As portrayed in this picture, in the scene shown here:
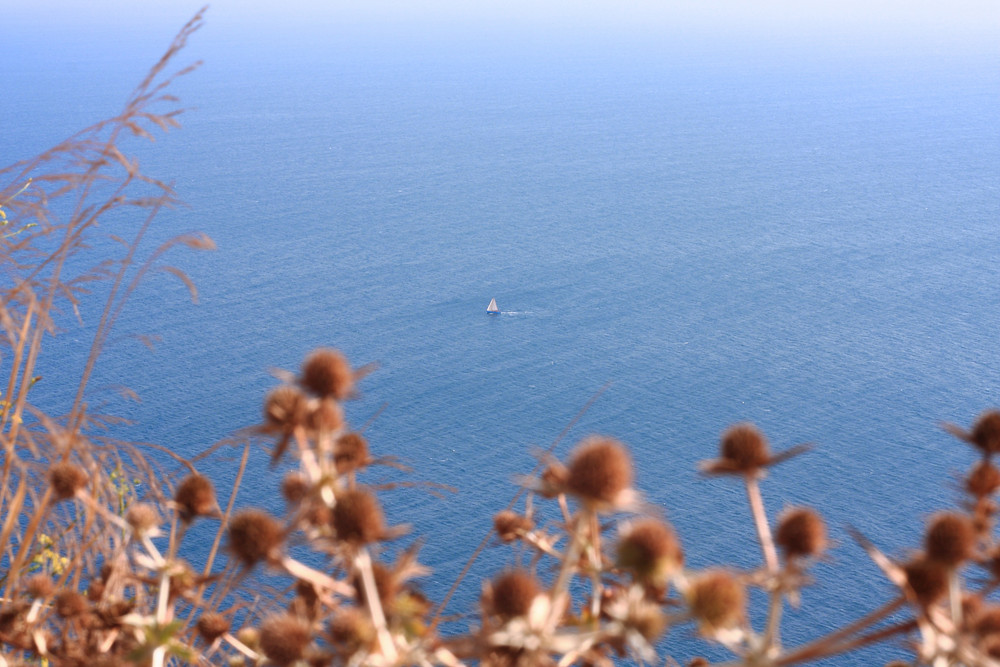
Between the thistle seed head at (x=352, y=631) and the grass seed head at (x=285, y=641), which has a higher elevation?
the thistle seed head at (x=352, y=631)

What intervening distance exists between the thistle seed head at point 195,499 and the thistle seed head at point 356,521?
0.44 m

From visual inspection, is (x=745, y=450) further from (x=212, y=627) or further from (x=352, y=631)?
(x=212, y=627)

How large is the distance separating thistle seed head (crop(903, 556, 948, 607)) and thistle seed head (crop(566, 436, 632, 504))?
470mm

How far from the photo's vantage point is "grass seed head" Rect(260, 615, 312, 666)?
1356mm

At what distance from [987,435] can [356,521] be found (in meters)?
1.11

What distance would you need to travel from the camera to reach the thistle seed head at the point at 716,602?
1.28m

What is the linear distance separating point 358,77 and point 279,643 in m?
142

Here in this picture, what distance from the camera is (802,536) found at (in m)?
1.52

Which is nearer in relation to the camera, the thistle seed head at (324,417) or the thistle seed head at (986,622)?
the thistle seed head at (986,622)

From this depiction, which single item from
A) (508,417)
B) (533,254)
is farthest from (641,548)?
(533,254)

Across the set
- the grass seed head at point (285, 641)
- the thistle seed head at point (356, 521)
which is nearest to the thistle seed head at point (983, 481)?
the thistle seed head at point (356, 521)

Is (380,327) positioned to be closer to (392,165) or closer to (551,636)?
(392,165)

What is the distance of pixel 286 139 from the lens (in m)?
96.2

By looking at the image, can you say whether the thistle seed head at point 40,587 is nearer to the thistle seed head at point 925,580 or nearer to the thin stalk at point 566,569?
the thin stalk at point 566,569
